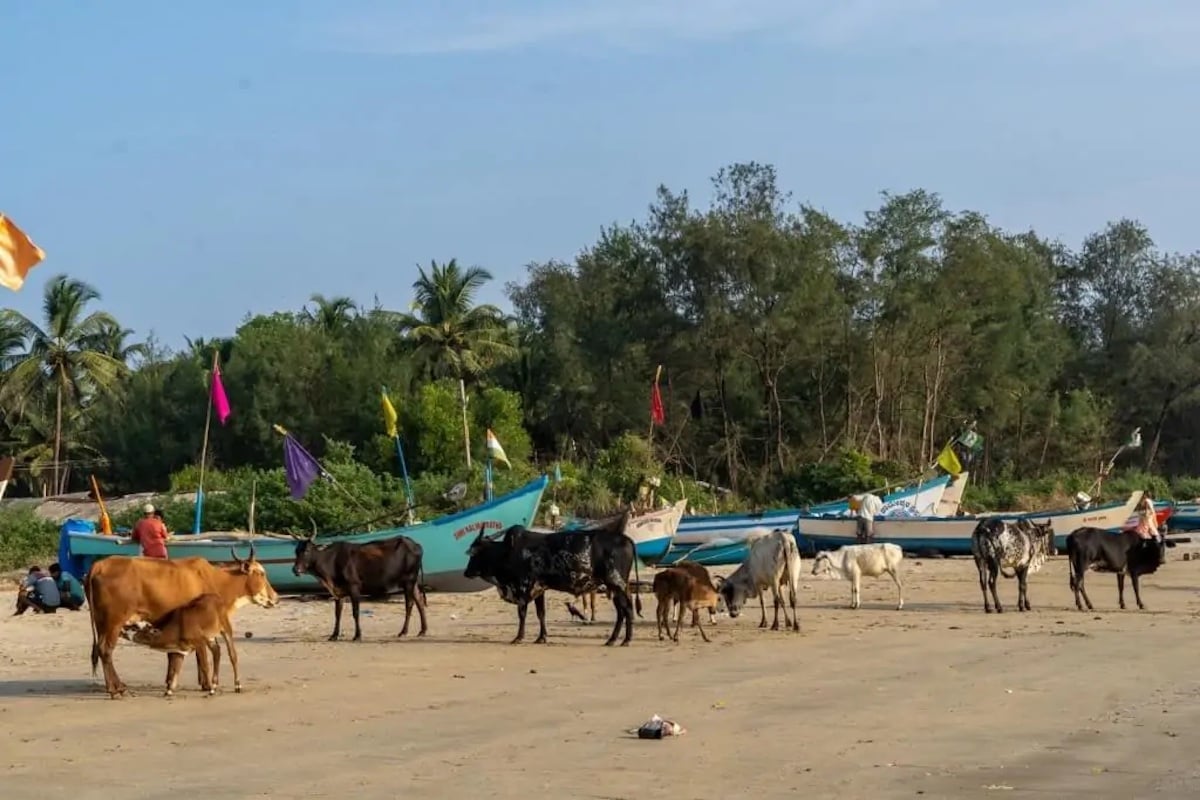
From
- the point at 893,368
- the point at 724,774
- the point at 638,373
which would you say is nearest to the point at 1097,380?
the point at 893,368

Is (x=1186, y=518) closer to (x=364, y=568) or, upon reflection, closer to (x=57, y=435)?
(x=364, y=568)

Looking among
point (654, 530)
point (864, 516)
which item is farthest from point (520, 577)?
point (864, 516)

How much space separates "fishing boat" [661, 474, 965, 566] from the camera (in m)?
34.6

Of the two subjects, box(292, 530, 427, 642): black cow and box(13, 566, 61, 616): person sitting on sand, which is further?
box(13, 566, 61, 616): person sitting on sand

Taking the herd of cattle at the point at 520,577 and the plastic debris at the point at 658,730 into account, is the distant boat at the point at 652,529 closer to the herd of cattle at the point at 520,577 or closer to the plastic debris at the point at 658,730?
the herd of cattle at the point at 520,577

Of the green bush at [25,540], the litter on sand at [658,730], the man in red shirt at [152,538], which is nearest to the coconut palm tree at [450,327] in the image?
the green bush at [25,540]

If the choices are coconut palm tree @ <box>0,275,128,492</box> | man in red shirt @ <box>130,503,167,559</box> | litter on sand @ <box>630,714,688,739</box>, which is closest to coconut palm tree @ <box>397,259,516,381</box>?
coconut palm tree @ <box>0,275,128,492</box>

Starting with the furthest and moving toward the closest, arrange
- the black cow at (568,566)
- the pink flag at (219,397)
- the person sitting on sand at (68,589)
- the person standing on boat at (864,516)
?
1. the person standing on boat at (864,516)
2. the pink flag at (219,397)
3. the person sitting on sand at (68,589)
4. the black cow at (568,566)

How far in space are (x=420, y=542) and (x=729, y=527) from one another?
503 inches

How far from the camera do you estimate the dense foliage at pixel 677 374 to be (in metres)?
53.2

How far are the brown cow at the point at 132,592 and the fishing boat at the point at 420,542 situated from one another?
9879 mm

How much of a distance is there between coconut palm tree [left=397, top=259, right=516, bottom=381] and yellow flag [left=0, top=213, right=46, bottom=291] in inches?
1730

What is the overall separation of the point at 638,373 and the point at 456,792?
4614 centimetres

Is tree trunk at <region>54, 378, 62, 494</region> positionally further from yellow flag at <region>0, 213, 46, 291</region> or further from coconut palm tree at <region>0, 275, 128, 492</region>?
yellow flag at <region>0, 213, 46, 291</region>
